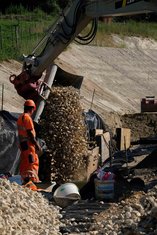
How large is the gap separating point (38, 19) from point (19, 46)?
1176cm

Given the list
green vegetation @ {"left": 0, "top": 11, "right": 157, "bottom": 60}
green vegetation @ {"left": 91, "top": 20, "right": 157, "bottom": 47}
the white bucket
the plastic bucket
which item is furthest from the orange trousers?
green vegetation @ {"left": 91, "top": 20, "right": 157, "bottom": 47}

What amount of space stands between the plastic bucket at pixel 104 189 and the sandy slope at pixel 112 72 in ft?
41.0

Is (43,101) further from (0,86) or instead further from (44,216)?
(0,86)

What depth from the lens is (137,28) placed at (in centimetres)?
4928

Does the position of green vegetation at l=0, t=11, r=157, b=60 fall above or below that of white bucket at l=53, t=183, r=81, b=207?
below

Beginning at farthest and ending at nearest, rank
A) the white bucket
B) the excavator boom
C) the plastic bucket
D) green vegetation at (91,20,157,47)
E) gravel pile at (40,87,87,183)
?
green vegetation at (91,20,157,47), gravel pile at (40,87,87,183), the excavator boom, the plastic bucket, the white bucket

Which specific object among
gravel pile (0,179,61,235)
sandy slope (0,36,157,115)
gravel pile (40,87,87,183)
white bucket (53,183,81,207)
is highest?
gravel pile (0,179,61,235)

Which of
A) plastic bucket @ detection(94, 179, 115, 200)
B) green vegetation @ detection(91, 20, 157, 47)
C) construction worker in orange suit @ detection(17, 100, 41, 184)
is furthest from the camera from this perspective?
green vegetation @ detection(91, 20, 157, 47)

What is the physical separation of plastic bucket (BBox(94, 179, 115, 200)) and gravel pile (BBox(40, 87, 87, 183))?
4212 mm

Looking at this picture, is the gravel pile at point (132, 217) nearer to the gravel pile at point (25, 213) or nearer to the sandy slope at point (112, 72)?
the gravel pile at point (25, 213)

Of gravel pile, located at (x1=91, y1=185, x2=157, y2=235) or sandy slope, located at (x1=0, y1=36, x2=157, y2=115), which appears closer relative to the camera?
gravel pile, located at (x1=91, y1=185, x2=157, y2=235)

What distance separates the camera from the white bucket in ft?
40.6

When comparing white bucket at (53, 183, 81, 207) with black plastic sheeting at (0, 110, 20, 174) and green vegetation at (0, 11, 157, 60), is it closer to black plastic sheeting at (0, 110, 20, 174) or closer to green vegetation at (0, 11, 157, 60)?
black plastic sheeting at (0, 110, 20, 174)

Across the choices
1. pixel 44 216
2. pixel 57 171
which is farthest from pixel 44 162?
pixel 44 216
